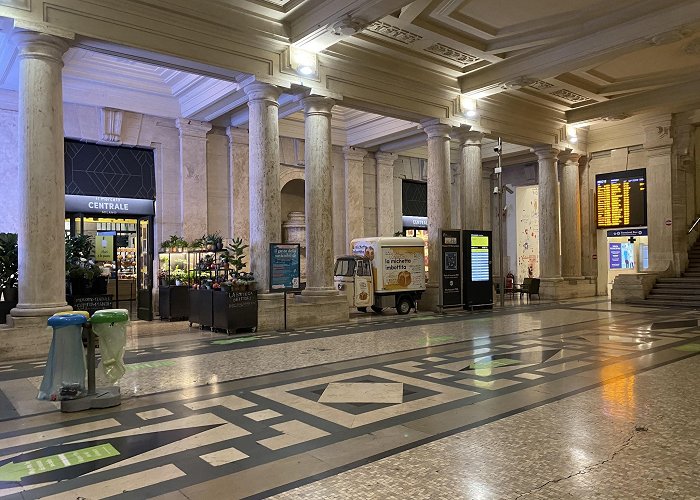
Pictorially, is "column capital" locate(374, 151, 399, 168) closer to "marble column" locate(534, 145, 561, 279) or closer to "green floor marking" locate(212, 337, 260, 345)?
"marble column" locate(534, 145, 561, 279)

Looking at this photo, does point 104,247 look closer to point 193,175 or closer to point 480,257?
point 193,175

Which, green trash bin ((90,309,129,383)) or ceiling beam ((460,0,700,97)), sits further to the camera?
ceiling beam ((460,0,700,97))

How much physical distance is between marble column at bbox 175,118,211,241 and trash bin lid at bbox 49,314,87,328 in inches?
399

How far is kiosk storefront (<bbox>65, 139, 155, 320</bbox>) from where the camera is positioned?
1372cm

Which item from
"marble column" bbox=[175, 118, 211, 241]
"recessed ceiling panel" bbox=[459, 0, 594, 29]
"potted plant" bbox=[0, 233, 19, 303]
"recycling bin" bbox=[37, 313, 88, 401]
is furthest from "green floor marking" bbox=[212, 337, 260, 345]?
"recessed ceiling panel" bbox=[459, 0, 594, 29]

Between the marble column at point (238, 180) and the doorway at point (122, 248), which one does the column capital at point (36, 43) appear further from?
the marble column at point (238, 180)

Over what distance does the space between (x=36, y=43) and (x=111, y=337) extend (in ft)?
17.3

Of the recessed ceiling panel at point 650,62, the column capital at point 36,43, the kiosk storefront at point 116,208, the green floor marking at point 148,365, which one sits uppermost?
the recessed ceiling panel at point 650,62

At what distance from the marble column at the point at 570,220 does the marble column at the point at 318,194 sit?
9917 mm

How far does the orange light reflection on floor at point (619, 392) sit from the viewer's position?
4574mm

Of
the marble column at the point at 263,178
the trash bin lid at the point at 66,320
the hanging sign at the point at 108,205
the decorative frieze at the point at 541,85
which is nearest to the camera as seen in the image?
the trash bin lid at the point at 66,320

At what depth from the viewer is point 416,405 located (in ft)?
16.0

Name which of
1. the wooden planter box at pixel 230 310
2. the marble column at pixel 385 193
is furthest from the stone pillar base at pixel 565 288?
the wooden planter box at pixel 230 310

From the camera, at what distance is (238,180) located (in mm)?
15930
